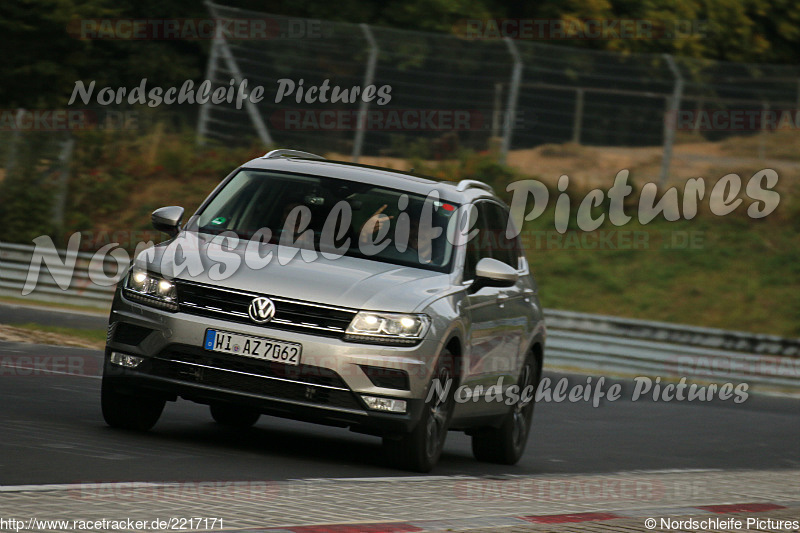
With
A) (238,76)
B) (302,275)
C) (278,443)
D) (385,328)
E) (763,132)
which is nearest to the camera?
(385,328)

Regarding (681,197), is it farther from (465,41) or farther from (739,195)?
(465,41)

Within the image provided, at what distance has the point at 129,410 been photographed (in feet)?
32.9

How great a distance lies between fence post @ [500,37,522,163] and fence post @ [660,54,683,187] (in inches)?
108

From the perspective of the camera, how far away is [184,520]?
6.54m

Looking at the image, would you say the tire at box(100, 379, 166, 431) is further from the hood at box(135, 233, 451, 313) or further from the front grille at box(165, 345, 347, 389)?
the hood at box(135, 233, 451, 313)

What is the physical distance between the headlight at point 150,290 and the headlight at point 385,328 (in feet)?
3.67

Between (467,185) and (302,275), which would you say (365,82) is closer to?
(467,185)

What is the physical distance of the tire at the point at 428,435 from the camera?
9.53 meters

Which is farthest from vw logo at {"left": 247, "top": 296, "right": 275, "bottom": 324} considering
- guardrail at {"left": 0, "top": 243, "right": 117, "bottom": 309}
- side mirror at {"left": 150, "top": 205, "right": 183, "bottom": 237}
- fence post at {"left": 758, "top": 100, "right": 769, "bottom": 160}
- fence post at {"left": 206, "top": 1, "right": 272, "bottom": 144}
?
fence post at {"left": 758, "top": 100, "right": 769, "bottom": 160}

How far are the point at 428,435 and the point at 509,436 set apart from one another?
2.03m

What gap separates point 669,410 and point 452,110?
11.5 meters

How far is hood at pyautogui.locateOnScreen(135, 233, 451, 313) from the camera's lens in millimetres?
9273

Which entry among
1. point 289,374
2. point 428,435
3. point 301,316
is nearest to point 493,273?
point 428,435

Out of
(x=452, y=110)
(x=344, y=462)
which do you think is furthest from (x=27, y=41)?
(x=344, y=462)
